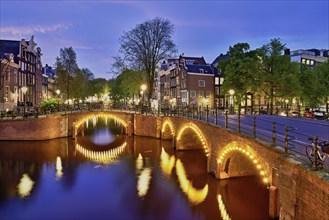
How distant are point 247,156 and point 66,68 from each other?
47.4 m

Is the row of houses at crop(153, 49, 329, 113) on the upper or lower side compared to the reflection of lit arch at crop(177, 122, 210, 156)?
upper

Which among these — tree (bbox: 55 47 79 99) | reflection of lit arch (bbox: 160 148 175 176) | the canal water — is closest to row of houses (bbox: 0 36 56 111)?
tree (bbox: 55 47 79 99)

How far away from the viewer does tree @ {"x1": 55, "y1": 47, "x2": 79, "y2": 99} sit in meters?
56.2

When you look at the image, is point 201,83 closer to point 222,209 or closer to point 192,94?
point 192,94

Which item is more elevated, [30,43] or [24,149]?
[30,43]

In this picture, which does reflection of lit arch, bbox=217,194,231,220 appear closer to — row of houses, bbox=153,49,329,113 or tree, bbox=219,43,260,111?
tree, bbox=219,43,260,111

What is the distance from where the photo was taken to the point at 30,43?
55625 millimetres

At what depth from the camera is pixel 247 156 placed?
1647 cm

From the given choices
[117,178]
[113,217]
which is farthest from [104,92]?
[113,217]

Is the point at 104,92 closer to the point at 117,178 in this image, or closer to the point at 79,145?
the point at 79,145

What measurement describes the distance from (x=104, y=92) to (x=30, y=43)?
5691cm

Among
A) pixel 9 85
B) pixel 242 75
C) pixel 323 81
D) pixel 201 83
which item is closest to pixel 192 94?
pixel 201 83

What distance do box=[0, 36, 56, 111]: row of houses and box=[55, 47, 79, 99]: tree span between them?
5020 mm

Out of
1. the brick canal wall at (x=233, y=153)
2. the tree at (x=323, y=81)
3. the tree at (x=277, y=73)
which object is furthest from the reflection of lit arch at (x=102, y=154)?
the tree at (x=323, y=81)
